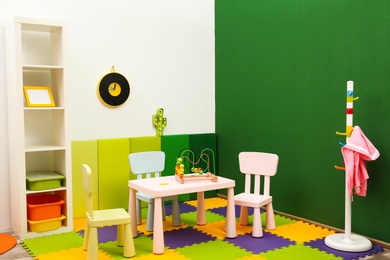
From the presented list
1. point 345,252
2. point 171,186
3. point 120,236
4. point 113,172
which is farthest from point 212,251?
point 113,172

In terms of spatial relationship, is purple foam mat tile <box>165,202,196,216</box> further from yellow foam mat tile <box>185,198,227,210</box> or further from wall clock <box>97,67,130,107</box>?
wall clock <box>97,67,130,107</box>

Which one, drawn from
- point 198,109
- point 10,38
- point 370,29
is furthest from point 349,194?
point 10,38

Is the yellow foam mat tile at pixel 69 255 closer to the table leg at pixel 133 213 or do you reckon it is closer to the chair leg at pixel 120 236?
the chair leg at pixel 120 236

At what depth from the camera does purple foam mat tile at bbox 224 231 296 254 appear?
13.2 ft

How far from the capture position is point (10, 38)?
171 inches

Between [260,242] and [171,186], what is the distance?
3.30 ft

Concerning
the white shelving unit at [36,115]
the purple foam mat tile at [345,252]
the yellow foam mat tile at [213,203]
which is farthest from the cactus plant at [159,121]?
the purple foam mat tile at [345,252]

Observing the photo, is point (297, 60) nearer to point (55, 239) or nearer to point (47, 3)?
point (47, 3)

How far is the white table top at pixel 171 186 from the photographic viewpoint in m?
3.97

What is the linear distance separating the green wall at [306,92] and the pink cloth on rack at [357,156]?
26cm

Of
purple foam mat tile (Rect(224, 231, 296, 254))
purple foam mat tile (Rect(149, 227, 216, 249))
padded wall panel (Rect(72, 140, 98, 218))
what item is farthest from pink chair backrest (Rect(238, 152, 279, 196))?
padded wall panel (Rect(72, 140, 98, 218))

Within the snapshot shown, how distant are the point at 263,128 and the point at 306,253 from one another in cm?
187

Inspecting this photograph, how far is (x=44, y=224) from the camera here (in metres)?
4.38

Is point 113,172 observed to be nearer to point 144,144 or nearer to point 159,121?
point 144,144
